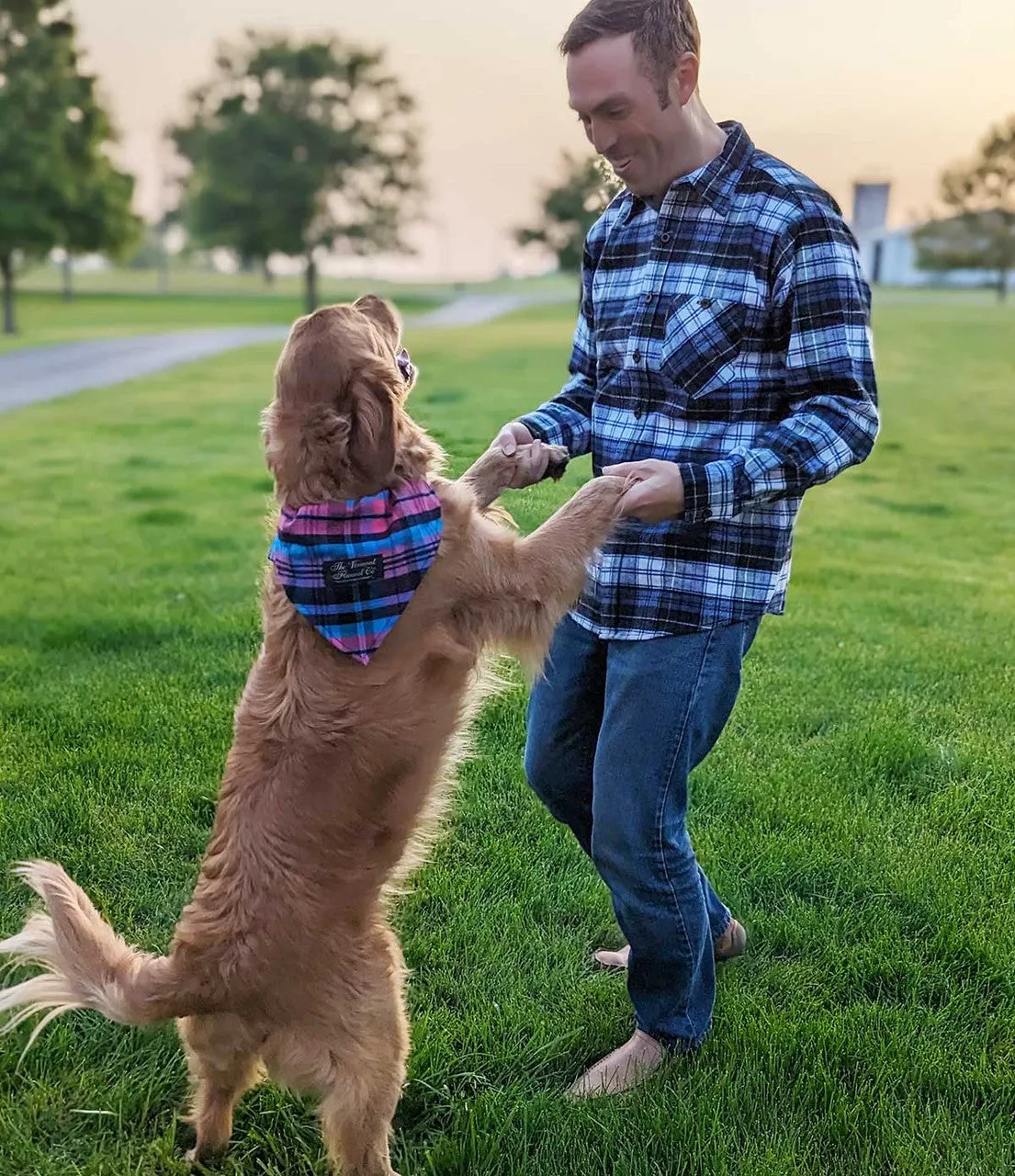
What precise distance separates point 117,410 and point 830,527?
34.7 feet

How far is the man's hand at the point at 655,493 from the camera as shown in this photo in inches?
98.1

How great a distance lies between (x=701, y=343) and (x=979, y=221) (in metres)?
46.2

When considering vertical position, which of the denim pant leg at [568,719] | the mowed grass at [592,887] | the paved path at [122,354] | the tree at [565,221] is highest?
the tree at [565,221]

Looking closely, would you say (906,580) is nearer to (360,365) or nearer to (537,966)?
(537,966)

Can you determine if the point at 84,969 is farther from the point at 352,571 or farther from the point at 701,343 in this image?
the point at 701,343

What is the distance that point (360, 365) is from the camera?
8.61 feet

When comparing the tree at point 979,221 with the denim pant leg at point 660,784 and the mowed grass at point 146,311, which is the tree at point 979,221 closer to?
the mowed grass at point 146,311

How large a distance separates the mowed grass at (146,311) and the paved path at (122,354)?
1284 millimetres

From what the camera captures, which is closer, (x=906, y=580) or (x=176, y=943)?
(x=176, y=943)

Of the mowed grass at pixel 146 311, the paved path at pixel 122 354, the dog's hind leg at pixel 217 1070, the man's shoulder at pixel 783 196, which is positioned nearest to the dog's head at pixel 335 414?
the man's shoulder at pixel 783 196

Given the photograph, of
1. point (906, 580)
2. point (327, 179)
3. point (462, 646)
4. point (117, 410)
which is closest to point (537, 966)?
point (462, 646)

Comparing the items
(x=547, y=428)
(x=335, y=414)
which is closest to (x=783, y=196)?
(x=547, y=428)

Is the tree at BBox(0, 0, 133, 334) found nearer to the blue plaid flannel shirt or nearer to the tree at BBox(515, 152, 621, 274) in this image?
the tree at BBox(515, 152, 621, 274)

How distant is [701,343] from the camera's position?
2.59 m
